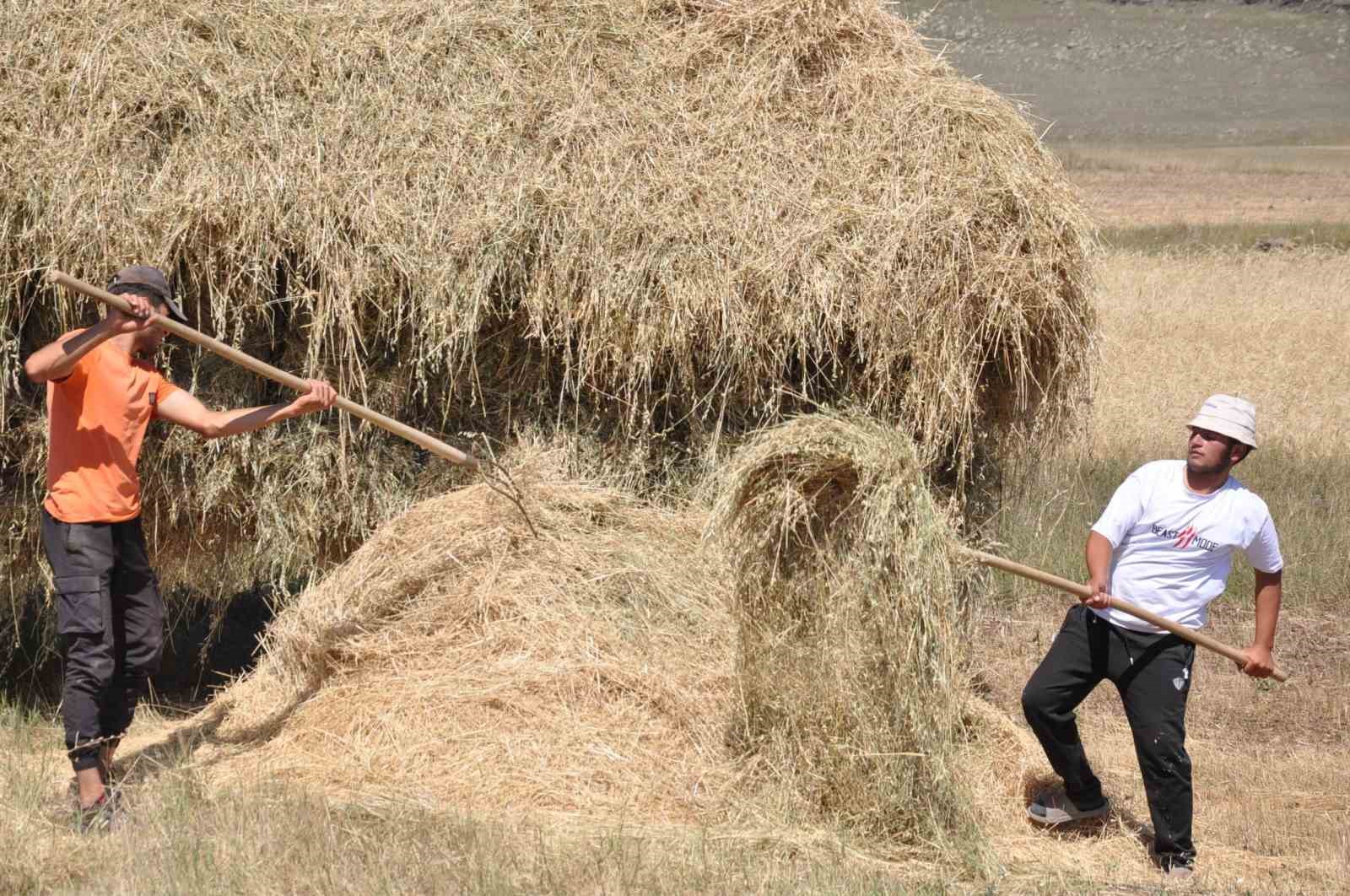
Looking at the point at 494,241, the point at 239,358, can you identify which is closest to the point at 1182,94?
the point at 494,241

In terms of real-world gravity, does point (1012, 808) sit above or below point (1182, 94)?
below

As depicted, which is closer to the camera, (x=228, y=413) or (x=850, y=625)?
(x=850, y=625)

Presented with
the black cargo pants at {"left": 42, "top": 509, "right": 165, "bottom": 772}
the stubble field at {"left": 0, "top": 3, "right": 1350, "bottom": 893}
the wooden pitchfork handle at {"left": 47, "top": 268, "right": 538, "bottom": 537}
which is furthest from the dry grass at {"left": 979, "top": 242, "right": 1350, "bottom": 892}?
the black cargo pants at {"left": 42, "top": 509, "right": 165, "bottom": 772}

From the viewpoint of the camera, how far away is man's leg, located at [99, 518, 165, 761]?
16.5 feet

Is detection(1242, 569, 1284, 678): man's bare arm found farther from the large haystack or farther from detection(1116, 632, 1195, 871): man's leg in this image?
the large haystack

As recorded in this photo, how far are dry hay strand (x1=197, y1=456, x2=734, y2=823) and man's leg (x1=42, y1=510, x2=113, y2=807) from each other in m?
0.53

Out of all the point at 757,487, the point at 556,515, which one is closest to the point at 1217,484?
the point at 757,487

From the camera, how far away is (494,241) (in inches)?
233

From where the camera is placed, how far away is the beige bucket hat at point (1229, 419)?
16.4 ft

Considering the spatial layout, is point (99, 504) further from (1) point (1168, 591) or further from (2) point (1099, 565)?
(1) point (1168, 591)

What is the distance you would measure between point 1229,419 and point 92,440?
3.93 m

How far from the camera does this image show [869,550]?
4.79 meters

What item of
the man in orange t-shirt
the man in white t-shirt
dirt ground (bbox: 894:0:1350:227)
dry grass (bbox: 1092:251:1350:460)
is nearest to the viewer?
the man in orange t-shirt

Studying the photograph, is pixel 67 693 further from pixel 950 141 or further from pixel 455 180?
pixel 950 141
